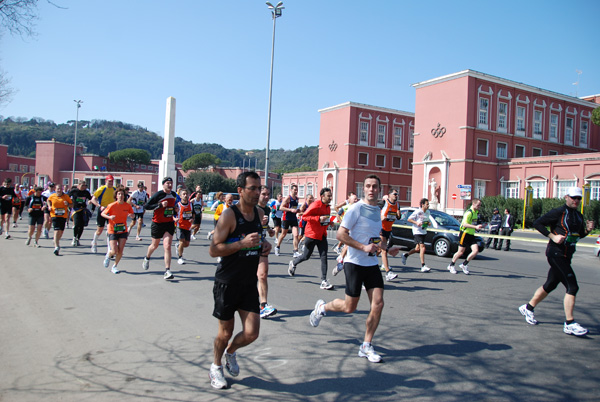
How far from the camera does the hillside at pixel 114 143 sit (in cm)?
14438

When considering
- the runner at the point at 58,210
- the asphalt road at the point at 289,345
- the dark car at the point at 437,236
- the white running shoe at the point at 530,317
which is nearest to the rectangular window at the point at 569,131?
the dark car at the point at 437,236

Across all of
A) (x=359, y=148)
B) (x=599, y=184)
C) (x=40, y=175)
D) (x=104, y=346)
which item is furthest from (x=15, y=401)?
(x=40, y=175)

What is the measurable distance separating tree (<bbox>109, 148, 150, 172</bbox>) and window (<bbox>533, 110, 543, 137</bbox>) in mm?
77189

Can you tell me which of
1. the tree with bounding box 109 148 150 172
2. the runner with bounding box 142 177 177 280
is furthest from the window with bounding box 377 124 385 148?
the tree with bounding box 109 148 150 172

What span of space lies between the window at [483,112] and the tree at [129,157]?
74384 mm

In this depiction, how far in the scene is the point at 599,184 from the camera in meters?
35.5

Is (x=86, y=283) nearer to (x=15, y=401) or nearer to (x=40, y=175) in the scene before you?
(x=15, y=401)

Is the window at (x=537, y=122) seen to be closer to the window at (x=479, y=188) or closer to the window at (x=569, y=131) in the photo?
the window at (x=569, y=131)

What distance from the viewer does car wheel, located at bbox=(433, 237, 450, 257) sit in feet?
46.2

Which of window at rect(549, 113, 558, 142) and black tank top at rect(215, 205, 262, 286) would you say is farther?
window at rect(549, 113, 558, 142)

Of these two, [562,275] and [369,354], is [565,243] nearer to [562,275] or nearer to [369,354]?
[562,275]

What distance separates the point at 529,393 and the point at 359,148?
52832mm

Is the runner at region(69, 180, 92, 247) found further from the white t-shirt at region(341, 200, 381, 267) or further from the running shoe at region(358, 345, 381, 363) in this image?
the running shoe at region(358, 345, 381, 363)

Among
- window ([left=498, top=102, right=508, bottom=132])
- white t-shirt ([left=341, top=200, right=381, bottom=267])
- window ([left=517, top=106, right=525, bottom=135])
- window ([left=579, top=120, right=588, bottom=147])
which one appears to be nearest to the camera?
white t-shirt ([left=341, top=200, right=381, bottom=267])
